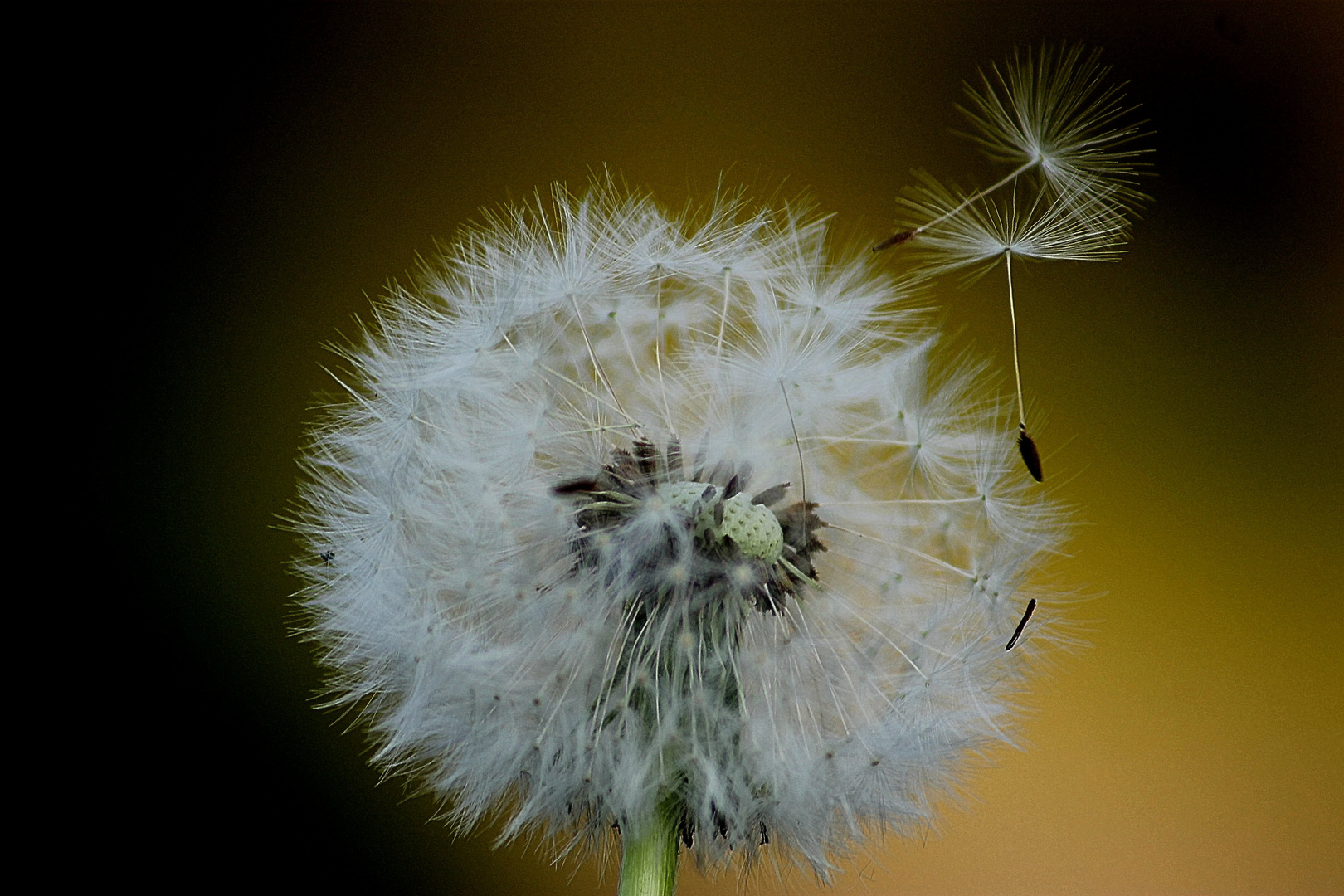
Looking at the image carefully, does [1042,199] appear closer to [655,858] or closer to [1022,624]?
[1022,624]

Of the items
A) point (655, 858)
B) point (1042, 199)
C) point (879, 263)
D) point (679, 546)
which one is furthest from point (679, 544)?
point (879, 263)

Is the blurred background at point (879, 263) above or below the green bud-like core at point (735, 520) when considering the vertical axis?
above

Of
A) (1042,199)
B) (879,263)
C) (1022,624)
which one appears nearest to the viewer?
(1022,624)

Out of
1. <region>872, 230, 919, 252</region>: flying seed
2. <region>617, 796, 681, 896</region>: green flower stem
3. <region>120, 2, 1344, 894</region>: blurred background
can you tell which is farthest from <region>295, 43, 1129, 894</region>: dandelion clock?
<region>120, 2, 1344, 894</region>: blurred background

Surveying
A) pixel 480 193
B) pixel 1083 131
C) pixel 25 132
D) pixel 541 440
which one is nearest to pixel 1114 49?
pixel 1083 131

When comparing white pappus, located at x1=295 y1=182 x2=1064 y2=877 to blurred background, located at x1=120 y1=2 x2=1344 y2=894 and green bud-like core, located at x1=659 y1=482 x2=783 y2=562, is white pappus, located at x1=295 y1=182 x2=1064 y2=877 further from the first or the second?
blurred background, located at x1=120 y1=2 x2=1344 y2=894

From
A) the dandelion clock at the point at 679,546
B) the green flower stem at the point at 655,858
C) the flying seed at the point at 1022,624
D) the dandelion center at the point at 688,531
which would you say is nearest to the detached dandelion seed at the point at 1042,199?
the dandelion clock at the point at 679,546

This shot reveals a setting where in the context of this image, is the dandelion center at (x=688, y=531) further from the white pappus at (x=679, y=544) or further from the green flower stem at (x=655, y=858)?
the green flower stem at (x=655, y=858)

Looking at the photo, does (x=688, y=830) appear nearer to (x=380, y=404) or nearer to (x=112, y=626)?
(x=380, y=404)
